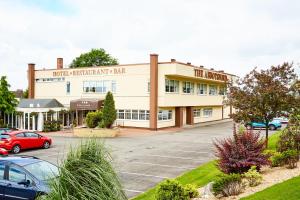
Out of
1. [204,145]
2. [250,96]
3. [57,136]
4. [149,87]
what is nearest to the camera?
[250,96]

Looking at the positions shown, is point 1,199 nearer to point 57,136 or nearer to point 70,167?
point 70,167

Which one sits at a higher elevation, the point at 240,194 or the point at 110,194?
the point at 110,194

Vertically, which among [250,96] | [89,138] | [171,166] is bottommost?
[171,166]

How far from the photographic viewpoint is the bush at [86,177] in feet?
19.3

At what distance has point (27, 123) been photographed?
40969 millimetres

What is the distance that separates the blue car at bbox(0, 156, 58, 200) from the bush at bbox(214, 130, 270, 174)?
15.8ft

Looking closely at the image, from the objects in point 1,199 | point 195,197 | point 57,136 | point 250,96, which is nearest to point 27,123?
point 57,136

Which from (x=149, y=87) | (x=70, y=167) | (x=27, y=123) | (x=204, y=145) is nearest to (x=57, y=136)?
(x=27, y=123)

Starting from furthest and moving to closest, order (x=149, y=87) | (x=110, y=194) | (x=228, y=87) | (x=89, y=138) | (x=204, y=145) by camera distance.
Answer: (x=149, y=87) < (x=204, y=145) < (x=228, y=87) < (x=89, y=138) < (x=110, y=194)

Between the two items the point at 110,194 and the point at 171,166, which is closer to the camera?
the point at 110,194

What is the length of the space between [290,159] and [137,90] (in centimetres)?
3097

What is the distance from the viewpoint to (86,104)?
42.2 m

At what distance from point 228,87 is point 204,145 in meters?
9.17

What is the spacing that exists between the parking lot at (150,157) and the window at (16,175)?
54.8 inches
